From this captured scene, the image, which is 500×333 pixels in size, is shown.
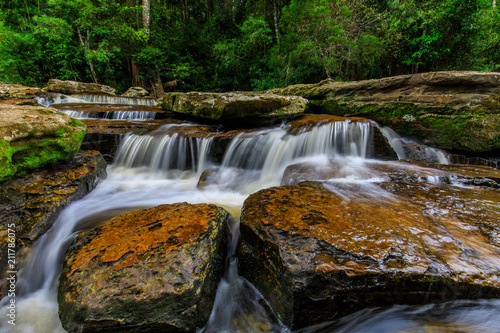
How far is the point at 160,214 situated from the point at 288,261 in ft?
4.88

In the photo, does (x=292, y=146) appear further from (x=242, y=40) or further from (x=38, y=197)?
(x=242, y=40)

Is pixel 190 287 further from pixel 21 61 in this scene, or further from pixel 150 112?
pixel 21 61

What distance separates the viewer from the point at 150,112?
7.46 meters

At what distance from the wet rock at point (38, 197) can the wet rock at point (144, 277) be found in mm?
816

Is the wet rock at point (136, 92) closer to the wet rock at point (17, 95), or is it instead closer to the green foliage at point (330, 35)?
the wet rock at point (17, 95)

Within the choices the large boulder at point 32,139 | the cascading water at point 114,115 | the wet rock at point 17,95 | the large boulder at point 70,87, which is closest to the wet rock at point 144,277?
the large boulder at point 32,139

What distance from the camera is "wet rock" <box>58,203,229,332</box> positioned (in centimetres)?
131

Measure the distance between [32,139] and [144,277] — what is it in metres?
2.94

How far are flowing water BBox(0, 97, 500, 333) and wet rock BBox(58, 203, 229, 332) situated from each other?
331 mm

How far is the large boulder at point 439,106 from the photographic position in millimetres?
4191

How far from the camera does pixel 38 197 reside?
2512 mm

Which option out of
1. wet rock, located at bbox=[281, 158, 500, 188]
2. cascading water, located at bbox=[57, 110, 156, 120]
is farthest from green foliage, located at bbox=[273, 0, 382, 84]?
cascading water, located at bbox=[57, 110, 156, 120]

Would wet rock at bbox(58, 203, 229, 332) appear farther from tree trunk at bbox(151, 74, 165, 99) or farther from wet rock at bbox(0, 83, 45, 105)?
tree trunk at bbox(151, 74, 165, 99)

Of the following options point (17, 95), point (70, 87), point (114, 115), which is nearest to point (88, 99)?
point (70, 87)
